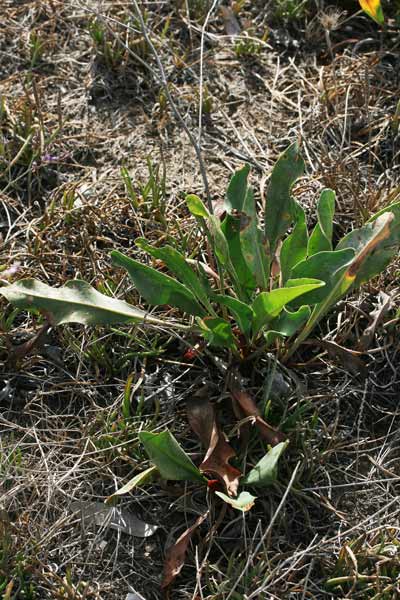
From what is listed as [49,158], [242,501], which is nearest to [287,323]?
[242,501]

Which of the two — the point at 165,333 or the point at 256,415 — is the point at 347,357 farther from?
the point at 165,333

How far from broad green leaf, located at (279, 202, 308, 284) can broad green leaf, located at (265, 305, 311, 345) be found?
14 centimetres

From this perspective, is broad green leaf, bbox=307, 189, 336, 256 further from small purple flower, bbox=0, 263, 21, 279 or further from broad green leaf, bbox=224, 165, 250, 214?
small purple flower, bbox=0, 263, 21, 279

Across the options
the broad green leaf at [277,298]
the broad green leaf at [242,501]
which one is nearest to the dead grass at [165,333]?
the broad green leaf at [242,501]

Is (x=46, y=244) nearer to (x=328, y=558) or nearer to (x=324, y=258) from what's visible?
(x=324, y=258)

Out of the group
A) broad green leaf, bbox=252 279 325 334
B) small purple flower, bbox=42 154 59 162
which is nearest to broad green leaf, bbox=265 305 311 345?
broad green leaf, bbox=252 279 325 334

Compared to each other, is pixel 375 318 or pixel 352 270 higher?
pixel 352 270

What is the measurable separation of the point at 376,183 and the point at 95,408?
3.80 feet

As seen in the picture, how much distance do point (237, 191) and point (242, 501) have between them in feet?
2.66

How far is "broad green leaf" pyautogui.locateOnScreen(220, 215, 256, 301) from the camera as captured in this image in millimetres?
2184

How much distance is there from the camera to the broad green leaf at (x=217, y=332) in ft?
6.69

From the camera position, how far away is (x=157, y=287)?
6.93 feet

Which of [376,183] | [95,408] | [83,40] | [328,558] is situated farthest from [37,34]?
[328,558]

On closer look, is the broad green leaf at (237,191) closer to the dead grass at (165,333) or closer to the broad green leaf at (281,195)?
the broad green leaf at (281,195)
